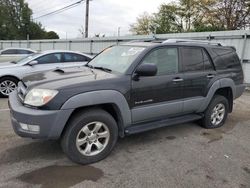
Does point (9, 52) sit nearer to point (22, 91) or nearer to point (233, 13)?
point (22, 91)

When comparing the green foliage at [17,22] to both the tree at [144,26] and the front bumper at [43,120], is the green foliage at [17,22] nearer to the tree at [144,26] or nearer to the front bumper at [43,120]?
the tree at [144,26]

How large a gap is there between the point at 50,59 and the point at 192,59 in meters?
5.24

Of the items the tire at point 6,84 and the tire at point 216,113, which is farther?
the tire at point 6,84

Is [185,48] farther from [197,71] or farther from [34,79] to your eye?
[34,79]

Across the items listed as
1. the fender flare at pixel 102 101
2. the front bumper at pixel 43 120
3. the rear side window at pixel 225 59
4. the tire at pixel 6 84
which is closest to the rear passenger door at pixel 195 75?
the rear side window at pixel 225 59

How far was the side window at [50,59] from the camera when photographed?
28.4ft

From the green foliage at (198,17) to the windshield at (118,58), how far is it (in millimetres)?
19472

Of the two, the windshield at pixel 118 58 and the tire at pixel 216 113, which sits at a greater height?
the windshield at pixel 118 58

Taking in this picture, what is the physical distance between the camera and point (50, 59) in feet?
28.9

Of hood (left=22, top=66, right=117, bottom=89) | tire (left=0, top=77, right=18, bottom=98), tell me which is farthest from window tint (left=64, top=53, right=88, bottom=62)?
hood (left=22, top=66, right=117, bottom=89)

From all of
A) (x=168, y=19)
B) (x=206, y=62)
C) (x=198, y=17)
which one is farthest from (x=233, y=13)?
(x=206, y=62)

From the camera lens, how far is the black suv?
3559 millimetres

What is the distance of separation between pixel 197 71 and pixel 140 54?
1.33 meters

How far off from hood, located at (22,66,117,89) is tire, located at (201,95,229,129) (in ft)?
8.01
